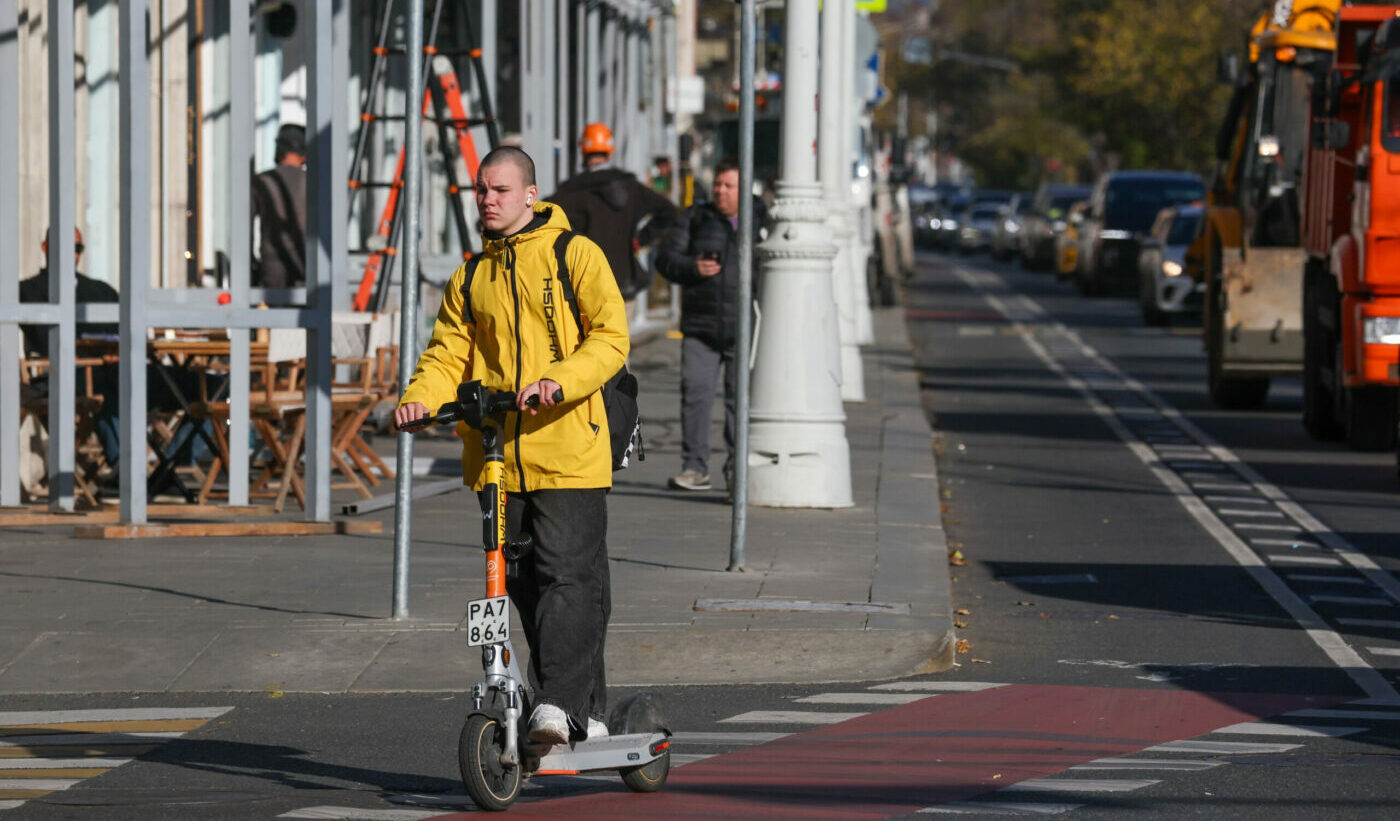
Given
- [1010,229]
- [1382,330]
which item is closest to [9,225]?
[1382,330]

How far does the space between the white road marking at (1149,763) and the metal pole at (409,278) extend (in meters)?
3.06

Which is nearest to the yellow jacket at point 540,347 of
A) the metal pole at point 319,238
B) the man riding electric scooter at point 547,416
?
the man riding electric scooter at point 547,416

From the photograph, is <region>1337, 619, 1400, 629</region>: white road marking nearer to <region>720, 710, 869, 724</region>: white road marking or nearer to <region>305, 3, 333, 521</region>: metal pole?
<region>720, 710, 869, 724</region>: white road marking

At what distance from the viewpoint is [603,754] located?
21.5ft

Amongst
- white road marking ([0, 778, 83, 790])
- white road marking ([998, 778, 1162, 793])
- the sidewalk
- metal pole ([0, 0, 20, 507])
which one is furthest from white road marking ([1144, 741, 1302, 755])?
metal pole ([0, 0, 20, 507])

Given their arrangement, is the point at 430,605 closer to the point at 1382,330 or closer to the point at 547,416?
the point at 547,416

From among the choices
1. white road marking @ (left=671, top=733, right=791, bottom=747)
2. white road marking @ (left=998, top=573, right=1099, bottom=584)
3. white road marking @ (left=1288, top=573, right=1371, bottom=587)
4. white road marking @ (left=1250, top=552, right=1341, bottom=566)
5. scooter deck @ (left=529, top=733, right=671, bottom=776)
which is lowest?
white road marking @ (left=671, top=733, right=791, bottom=747)

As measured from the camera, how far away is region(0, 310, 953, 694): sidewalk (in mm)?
8688

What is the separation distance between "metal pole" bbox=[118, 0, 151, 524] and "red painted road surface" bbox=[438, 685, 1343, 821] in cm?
477

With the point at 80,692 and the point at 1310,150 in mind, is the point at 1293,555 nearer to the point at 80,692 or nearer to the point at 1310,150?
the point at 80,692

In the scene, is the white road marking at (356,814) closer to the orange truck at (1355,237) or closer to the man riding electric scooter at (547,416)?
the man riding electric scooter at (547,416)

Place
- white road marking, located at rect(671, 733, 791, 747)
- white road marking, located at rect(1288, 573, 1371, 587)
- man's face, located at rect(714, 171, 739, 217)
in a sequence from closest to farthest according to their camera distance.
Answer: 1. white road marking, located at rect(671, 733, 791, 747)
2. white road marking, located at rect(1288, 573, 1371, 587)
3. man's face, located at rect(714, 171, 739, 217)

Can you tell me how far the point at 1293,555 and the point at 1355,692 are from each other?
12.1 ft

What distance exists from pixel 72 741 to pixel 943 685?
2963 millimetres
